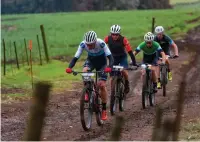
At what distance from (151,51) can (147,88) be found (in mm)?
1076

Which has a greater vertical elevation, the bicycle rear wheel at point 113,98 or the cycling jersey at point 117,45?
the cycling jersey at point 117,45

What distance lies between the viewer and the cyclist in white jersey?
1084 centimetres

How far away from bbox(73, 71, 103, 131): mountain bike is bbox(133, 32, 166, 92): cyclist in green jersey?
2910mm

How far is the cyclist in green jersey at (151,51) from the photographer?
44.4ft

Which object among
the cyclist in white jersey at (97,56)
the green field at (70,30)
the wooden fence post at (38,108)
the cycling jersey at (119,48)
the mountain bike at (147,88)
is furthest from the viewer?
the green field at (70,30)

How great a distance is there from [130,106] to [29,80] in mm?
6419

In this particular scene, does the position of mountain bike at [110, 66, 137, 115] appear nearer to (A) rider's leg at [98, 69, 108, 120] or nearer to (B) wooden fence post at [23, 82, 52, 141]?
(A) rider's leg at [98, 69, 108, 120]

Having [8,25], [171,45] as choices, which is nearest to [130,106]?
[171,45]

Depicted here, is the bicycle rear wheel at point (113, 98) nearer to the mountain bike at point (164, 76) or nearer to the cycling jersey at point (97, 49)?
the cycling jersey at point (97, 49)

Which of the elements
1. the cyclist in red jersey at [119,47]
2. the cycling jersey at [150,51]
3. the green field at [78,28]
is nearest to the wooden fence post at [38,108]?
the cyclist in red jersey at [119,47]

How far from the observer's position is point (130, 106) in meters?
13.8

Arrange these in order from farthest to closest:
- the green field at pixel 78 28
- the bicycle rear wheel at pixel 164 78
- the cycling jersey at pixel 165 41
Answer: the green field at pixel 78 28
the cycling jersey at pixel 165 41
the bicycle rear wheel at pixel 164 78

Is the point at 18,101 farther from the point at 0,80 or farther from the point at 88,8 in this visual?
the point at 88,8

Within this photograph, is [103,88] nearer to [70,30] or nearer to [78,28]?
[70,30]
